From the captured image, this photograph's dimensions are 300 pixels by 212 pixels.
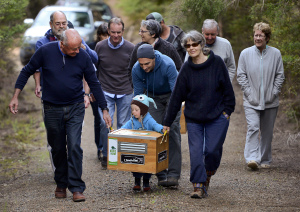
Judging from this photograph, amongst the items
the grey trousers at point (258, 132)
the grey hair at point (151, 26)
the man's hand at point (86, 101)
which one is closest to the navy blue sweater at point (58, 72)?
the man's hand at point (86, 101)

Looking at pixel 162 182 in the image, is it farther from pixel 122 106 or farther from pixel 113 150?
pixel 122 106

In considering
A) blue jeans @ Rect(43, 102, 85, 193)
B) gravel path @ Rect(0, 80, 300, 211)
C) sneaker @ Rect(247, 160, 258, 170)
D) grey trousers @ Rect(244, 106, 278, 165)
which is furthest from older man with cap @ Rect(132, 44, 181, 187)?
grey trousers @ Rect(244, 106, 278, 165)

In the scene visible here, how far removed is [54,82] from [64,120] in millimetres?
494

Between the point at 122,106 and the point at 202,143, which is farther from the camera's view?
the point at 122,106

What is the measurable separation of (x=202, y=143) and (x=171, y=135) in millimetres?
773

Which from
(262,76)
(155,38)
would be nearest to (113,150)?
(155,38)

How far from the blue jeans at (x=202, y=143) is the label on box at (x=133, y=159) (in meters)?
0.59

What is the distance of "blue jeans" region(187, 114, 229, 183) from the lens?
21.4 feet

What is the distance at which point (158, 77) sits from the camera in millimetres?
7121

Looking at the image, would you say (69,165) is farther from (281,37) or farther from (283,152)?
(281,37)

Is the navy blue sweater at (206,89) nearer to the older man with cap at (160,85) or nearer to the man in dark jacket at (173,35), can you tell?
the older man with cap at (160,85)

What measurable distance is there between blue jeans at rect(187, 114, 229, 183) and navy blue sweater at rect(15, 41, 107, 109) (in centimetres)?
148

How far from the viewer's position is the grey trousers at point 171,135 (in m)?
7.32

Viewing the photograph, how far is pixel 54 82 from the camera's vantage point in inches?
265
